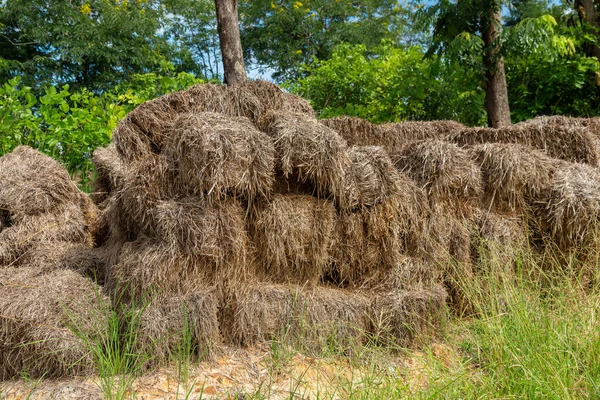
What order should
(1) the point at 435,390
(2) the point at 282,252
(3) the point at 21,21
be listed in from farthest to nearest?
(3) the point at 21,21 < (2) the point at 282,252 < (1) the point at 435,390

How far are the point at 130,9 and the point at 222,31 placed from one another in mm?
9803

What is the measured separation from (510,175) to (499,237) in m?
0.48

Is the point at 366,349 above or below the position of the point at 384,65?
below

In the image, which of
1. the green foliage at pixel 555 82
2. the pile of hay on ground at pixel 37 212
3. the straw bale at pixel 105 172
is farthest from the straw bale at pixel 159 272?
the green foliage at pixel 555 82

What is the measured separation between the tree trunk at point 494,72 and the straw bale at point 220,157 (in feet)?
18.8

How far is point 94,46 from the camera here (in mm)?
13789

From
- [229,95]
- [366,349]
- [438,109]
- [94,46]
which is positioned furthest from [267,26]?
[366,349]

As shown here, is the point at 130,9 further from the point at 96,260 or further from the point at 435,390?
the point at 435,390

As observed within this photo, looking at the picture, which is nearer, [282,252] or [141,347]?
[141,347]

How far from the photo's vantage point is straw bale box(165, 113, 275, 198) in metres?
3.19

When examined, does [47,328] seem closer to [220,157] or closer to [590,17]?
[220,157]

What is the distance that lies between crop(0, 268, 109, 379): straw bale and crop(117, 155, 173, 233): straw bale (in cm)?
54

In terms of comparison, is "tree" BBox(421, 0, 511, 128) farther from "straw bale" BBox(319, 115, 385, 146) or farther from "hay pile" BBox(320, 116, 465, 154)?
"straw bale" BBox(319, 115, 385, 146)

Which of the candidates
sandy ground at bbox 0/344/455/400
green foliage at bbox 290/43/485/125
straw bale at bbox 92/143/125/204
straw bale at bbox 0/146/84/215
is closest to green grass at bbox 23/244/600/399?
sandy ground at bbox 0/344/455/400
